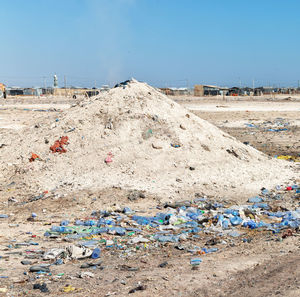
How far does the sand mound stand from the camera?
852 centimetres

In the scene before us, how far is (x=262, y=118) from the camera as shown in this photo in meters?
21.5

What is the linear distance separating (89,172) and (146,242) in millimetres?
2978

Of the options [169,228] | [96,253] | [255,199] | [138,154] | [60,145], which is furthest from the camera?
[60,145]

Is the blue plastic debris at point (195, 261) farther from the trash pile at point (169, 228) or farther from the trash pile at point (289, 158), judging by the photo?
the trash pile at point (289, 158)

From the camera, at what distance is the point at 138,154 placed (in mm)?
8930

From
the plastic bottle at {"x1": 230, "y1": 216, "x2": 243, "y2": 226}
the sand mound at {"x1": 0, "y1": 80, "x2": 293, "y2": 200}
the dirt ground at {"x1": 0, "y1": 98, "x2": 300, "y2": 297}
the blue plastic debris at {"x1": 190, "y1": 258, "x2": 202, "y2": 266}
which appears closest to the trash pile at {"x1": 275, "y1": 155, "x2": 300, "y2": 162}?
the sand mound at {"x1": 0, "y1": 80, "x2": 293, "y2": 200}

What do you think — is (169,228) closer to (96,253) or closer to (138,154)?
(96,253)

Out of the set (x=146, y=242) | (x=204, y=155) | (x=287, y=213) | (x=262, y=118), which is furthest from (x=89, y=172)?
(x=262, y=118)

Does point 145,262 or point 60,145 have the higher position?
point 60,145

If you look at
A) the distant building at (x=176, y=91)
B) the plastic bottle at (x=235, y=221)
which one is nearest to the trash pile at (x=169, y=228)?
the plastic bottle at (x=235, y=221)

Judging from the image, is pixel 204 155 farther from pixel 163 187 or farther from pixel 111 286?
pixel 111 286

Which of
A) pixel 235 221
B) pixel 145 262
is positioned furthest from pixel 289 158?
pixel 145 262

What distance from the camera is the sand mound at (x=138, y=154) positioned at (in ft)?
27.9

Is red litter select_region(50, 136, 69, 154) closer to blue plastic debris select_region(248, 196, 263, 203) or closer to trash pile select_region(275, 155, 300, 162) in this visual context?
blue plastic debris select_region(248, 196, 263, 203)
